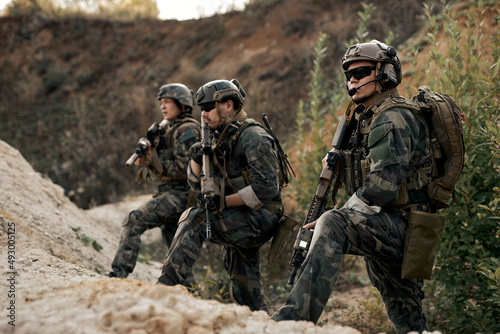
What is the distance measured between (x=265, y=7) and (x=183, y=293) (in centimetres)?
1801

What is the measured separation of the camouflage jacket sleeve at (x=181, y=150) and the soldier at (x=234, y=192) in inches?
28.0

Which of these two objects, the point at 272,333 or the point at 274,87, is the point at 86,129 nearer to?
the point at 274,87

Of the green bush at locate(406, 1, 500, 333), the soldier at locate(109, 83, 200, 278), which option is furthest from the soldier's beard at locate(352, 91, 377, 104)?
the soldier at locate(109, 83, 200, 278)

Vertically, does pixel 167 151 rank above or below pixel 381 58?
below

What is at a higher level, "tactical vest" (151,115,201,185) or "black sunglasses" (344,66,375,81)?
"black sunglasses" (344,66,375,81)

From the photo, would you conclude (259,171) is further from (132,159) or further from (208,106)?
(132,159)

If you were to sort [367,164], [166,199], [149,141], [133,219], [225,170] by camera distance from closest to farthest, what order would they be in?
[367,164]
[225,170]
[133,219]
[166,199]
[149,141]

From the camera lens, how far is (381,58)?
10.3 ft

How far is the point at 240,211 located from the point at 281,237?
0.43 metres

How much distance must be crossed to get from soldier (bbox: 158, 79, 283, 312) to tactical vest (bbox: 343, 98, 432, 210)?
758 millimetres

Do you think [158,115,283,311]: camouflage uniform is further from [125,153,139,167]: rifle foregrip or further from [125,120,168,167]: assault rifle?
[125,120,168,167]: assault rifle

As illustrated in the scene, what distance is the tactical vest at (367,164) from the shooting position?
303cm

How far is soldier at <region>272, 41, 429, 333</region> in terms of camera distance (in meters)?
2.71

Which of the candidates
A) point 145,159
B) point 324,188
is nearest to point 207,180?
point 324,188
